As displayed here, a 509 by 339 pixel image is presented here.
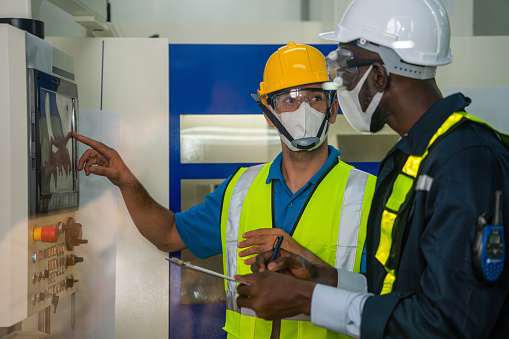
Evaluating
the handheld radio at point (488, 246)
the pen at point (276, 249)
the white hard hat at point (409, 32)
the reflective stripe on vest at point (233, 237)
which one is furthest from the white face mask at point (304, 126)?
the handheld radio at point (488, 246)

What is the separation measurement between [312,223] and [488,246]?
0.87 m

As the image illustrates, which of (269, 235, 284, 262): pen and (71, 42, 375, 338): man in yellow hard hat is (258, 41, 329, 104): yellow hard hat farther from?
(269, 235, 284, 262): pen

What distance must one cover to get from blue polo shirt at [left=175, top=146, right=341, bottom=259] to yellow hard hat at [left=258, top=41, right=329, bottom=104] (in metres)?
0.27

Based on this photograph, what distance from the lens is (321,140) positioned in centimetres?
188

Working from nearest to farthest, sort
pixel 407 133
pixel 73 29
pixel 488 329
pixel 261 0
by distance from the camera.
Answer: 1. pixel 488 329
2. pixel 407 133
3. pixel 73 29
4. pixel 261 0

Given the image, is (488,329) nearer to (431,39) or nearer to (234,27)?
(431,39)

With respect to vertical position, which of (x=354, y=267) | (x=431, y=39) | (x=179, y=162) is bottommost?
(x=354, y=267)

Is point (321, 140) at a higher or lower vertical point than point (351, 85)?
lower

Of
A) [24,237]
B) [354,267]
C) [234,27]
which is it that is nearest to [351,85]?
[354,267]

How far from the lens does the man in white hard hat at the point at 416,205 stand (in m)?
1.01

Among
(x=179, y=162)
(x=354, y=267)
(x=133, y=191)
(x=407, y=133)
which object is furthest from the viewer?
(x=179, y=162)

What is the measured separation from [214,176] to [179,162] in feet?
0.54

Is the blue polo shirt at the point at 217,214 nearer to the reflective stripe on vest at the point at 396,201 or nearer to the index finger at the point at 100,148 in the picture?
the index finger at the point at 100,148

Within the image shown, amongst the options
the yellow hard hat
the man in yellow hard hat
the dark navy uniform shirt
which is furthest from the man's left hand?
the yellow hard hat
